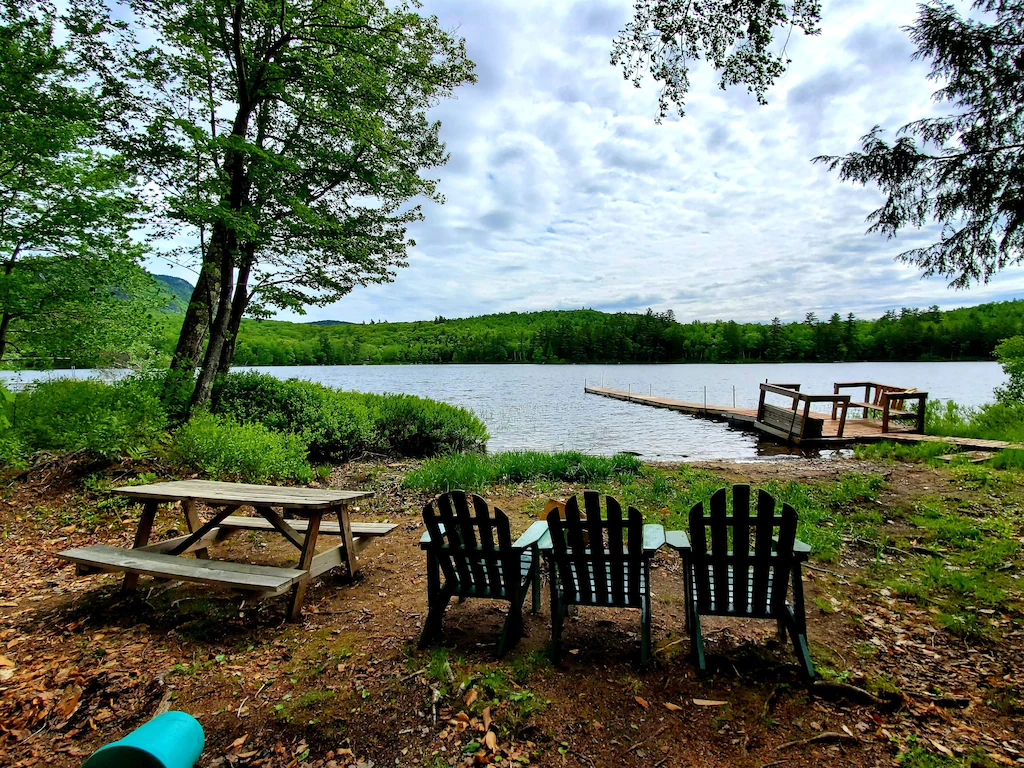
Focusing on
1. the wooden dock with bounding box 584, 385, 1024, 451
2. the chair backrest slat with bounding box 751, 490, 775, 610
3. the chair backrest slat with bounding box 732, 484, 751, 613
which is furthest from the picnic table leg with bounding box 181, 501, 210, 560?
the wooden dock with bounding box 584, 385, 1024, 451

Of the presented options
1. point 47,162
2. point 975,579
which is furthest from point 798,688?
point 47,162

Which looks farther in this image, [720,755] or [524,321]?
[524,321]

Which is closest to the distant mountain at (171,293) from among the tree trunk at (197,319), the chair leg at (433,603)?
the tree trunk at (197,319)

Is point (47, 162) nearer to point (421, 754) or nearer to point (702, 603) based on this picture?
point (421, 754)

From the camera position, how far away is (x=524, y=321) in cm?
10988

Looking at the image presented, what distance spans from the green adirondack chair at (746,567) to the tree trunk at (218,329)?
8402 mm

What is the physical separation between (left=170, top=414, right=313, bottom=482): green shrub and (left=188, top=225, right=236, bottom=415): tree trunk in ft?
4.24

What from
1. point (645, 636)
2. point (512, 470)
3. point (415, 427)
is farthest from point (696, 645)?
point (415, 427)

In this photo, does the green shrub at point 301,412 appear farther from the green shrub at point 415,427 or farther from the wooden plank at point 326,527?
the wooden plank at point 326,527

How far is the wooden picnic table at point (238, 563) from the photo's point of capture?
3350 mm

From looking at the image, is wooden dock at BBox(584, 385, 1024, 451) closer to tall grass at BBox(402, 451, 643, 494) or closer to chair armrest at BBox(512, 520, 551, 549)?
tall grass at BBox(402, 451, 643, 494)

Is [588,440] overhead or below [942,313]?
below

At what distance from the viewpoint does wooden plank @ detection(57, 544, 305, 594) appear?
3.22 meters

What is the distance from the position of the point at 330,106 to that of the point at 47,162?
13.8ft
